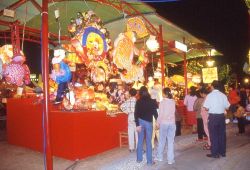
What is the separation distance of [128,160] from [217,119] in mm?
2802

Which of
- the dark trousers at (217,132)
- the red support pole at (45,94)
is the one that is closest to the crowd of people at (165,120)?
the dark trousers at (217,132)

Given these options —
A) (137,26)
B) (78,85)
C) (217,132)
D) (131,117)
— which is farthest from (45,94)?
(137,26)

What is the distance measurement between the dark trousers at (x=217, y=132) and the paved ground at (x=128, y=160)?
299mm

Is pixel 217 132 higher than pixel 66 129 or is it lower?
lower

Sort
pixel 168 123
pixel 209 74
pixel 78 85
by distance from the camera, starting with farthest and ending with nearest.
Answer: pixel 209 74 → pixel 78 85 → pixel 168 123

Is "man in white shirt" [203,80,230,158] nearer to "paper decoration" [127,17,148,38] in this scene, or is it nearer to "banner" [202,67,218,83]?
"paper decoration" [127,17,148,38]

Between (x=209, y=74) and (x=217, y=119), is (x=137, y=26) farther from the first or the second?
(x=209, y=74)

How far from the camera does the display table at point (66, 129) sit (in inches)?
333

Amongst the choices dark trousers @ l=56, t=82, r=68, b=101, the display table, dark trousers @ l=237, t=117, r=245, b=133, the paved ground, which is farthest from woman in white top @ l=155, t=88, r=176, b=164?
dark trousers @ l=237, t=117, r=245, b=133

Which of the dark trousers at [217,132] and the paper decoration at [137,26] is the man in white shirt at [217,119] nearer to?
the dark trousers at [217,132]

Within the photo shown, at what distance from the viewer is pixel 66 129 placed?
8531 mm

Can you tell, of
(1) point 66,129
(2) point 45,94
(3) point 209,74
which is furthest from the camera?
(3) point 209,74

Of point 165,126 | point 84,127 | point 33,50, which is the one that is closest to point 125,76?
point 84,127

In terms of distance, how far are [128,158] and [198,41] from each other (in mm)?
10970
